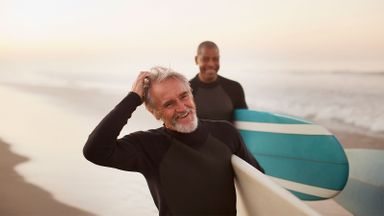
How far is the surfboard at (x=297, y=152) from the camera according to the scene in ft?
6.04

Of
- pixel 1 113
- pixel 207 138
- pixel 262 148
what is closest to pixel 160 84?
pixel 207 138

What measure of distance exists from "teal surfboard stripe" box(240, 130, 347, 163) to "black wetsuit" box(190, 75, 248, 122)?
0.60 feet

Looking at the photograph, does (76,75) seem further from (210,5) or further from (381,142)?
(381,142)

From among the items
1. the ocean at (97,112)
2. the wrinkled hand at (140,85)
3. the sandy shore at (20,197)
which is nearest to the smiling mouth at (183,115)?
the wrinkled hand at (140,85)

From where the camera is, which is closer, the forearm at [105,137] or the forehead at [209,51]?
the forearm at [105,137]

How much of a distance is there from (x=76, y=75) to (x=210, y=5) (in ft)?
3.65

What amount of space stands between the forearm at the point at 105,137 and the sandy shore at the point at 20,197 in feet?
4.99

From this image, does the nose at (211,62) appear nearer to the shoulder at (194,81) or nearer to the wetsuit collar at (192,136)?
the shoulder at (194,81)

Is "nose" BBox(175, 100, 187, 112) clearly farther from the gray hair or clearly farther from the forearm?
the forearm

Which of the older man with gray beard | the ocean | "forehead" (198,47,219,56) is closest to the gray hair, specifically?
the older man with gray beard

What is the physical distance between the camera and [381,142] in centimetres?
271

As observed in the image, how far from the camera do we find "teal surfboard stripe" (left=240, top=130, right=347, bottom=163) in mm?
1836

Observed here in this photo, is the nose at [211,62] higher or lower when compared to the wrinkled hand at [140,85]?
higher

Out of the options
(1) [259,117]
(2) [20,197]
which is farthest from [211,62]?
(2) [20,197]
